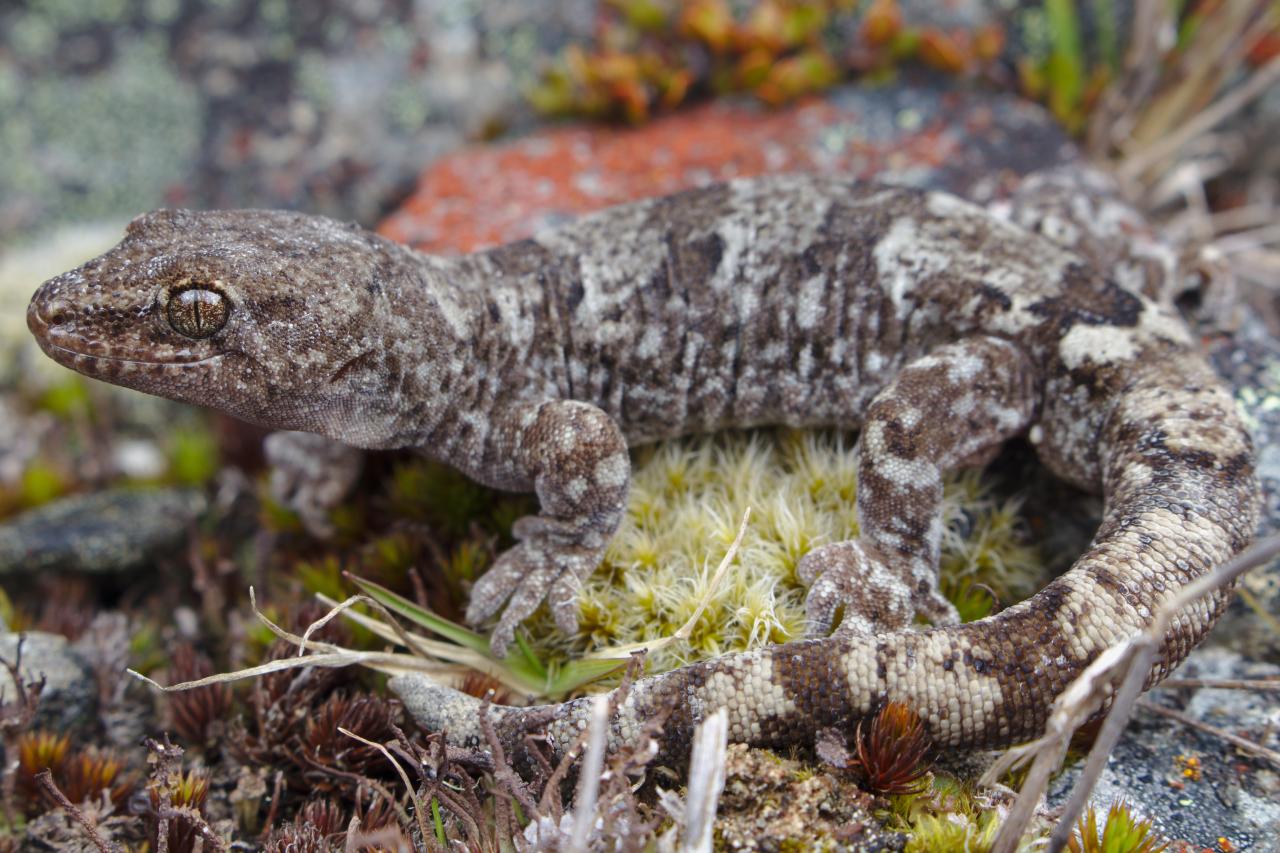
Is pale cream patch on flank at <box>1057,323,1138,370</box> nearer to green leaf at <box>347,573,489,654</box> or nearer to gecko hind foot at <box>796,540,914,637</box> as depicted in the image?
gecko hind foot at <box>796,540,914,637</box>

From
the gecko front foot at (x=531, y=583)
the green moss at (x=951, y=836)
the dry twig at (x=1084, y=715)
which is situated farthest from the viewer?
the gecko front foot at (x=531, y=583)

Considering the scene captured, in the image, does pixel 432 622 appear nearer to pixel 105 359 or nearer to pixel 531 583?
pixel 531 583

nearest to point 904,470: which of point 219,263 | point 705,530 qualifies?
point 705,530

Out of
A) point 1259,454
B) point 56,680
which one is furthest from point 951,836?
point 56,680

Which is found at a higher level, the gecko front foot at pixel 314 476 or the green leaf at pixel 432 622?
the gecko front foot at pixel 314 476

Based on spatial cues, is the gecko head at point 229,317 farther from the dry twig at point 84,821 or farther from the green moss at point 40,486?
the green moss at point 40,486

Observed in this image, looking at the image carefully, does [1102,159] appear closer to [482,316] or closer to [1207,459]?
[1207,459]

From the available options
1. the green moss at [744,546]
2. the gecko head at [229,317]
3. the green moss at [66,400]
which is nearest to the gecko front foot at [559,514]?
the green moss at [744,546]
